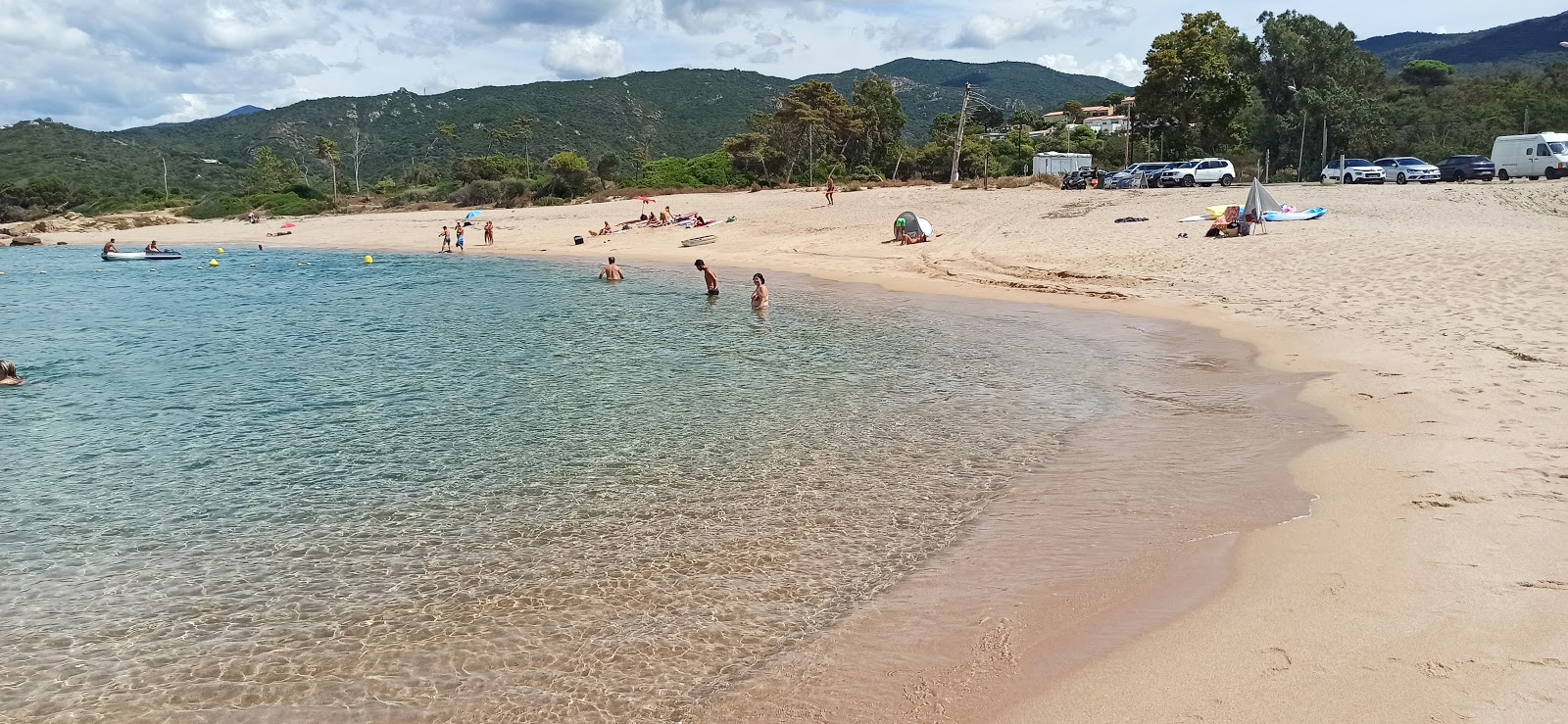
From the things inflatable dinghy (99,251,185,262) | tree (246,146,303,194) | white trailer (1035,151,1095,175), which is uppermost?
tree (246,146,303,194)

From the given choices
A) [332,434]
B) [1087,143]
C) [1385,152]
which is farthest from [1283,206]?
[1087,143]

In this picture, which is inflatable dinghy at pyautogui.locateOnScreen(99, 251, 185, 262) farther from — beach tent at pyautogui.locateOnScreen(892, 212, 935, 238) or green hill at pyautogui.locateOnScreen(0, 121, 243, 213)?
green hill at pyautogui.locateOnScreen(0, 121, 243, 213)

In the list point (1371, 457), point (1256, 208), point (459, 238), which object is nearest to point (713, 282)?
point (1256, 208)

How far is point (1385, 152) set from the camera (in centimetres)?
5475

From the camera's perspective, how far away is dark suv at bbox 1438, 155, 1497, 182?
37.3m

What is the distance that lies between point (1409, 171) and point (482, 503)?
42112 millimetres

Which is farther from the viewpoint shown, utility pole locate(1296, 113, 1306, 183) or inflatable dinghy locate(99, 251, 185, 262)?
utility pole locate(1296, 113, 1306, 183)

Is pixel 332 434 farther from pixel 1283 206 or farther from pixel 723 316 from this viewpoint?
pixel 1283 206

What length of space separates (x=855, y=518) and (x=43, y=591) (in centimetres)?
546

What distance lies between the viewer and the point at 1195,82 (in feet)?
176

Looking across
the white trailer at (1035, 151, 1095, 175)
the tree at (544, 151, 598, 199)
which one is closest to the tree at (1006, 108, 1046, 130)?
the white trailer at (1035, 151, 1095, 175)

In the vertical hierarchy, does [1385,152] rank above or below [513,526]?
above

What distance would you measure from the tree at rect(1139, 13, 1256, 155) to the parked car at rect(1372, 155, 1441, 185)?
14162 millimetres

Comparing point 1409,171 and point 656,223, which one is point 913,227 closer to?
point 656,223
